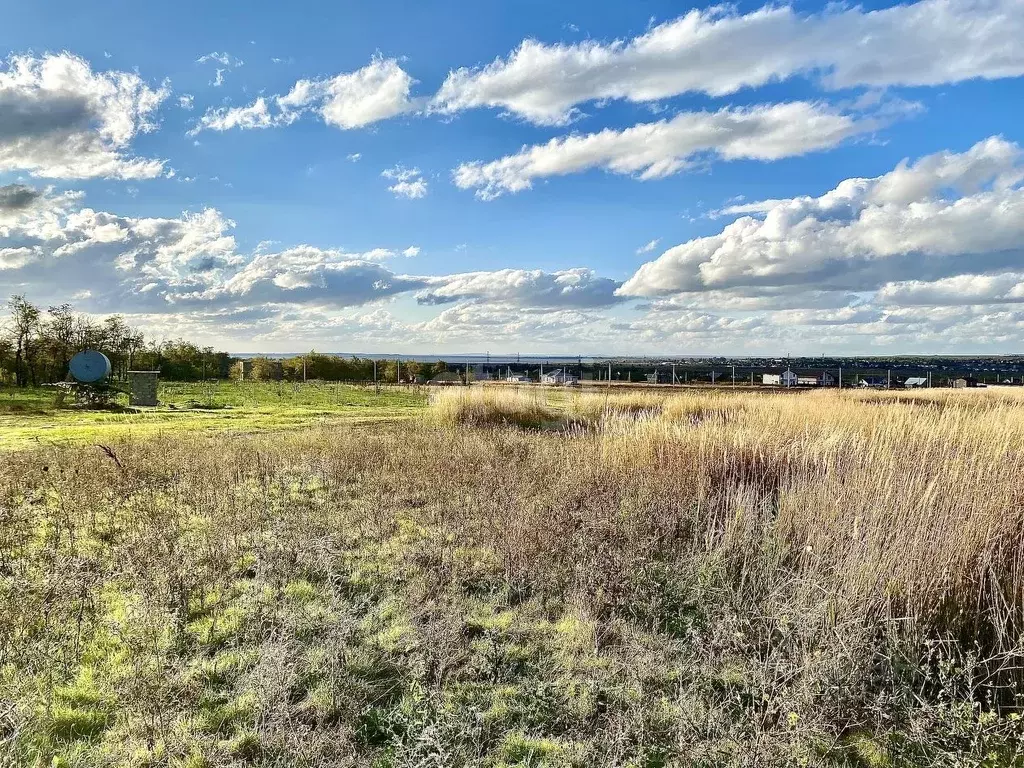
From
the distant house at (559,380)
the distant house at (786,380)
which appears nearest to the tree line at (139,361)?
the distant house at (559,380)

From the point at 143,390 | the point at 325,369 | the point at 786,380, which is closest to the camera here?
the point at 143,390

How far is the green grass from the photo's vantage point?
12.0m

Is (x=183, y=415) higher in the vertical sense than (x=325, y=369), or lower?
lower

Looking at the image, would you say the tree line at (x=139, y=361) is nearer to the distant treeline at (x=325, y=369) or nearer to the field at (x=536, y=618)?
the distant treeline at (x=325, y=369)

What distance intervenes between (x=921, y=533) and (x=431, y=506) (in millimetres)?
4360

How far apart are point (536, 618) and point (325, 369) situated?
42.7 m

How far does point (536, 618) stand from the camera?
4027 millimetres

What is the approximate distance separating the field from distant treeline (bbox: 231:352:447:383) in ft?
110

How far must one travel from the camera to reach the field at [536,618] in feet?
9.22

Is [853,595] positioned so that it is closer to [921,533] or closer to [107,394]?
[921,533]

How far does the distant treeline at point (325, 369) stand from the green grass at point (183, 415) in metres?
15.9

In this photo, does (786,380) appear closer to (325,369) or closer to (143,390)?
(325,369)

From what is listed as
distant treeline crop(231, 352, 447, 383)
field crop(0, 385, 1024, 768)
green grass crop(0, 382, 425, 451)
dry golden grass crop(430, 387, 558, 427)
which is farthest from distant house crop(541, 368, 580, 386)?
field crop(0, 385, 1024, 768)

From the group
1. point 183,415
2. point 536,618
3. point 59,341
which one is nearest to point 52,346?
point 59,341
